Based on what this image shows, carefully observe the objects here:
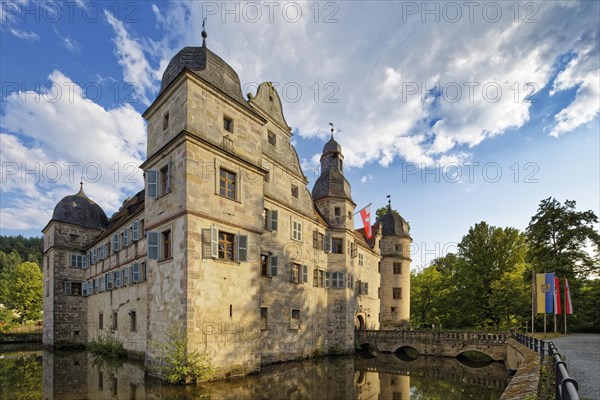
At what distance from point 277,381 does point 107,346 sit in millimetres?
13581

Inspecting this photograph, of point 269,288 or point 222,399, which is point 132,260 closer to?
point 269,288

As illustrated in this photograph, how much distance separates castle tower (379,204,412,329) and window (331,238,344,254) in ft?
42.7

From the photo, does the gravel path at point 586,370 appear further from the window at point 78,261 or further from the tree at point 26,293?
the tree at point 26,293

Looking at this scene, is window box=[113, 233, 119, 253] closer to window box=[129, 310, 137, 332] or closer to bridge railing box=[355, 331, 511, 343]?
window box=[129, 310, 137, 332]

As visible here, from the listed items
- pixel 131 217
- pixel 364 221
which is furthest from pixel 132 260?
pixel 364 221

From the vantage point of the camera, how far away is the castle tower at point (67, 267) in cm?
2806

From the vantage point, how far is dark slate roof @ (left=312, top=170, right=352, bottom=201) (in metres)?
26.1

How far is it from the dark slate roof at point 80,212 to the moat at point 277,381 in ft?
39.2

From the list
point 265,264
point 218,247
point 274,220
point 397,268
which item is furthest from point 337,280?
point 397,268

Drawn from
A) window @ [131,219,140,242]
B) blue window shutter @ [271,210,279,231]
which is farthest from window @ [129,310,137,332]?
blue window shutter @ [271,210,279,231]

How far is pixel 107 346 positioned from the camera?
22.6 metres

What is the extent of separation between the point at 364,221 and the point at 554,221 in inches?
723

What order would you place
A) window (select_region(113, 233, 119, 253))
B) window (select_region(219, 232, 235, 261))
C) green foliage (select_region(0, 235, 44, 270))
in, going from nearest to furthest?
window (select_region(219, 232, 235, 261)) < window (select_region(113, 233, 119, 253)) < green foliage (select_region(0, 235, 44, 270))

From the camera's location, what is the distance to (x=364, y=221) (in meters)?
26.8
